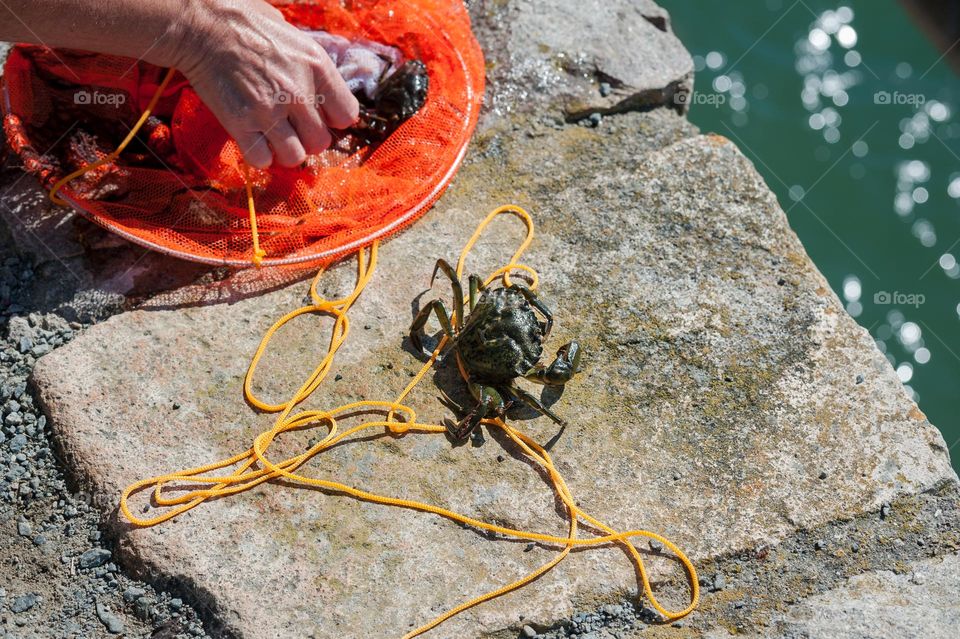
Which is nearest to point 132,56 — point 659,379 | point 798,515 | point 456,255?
point 456,255

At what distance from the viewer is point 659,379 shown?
160 inches

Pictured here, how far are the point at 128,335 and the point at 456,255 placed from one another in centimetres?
153

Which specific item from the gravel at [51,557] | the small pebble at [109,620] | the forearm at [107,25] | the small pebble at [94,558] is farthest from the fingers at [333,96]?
the small pebble at [109,620]

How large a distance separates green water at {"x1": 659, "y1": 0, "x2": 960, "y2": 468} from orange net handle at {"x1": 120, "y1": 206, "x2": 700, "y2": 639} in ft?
11.3

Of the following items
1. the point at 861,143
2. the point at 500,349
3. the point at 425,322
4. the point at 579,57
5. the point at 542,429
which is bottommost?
the point at 425,322

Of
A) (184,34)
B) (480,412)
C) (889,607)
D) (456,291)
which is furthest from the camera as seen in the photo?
(456,291)

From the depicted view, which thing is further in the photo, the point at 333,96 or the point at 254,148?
the point at 333,96

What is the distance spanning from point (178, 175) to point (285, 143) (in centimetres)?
59

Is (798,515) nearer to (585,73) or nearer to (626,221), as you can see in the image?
(626,221)

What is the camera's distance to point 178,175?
4.37 metres

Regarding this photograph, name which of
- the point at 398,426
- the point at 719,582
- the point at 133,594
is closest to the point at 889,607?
the point at 719,582

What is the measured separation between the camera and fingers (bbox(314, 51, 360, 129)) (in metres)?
4.21

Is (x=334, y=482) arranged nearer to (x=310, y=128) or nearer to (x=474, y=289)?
(x=474, y=289)

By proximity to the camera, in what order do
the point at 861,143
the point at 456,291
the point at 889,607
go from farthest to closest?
1. the point at 861,143
2. the point at 456,291
3. the point at 889,607
